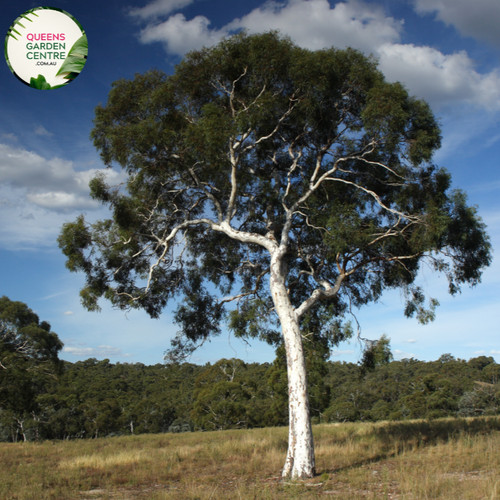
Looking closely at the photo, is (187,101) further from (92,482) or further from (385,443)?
(385,443)

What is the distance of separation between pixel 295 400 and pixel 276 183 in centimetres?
697

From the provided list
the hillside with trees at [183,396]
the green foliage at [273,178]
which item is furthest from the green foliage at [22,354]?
the green foliage at [273,178]

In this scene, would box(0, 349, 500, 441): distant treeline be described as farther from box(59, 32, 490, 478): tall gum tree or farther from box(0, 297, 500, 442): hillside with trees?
box(59, 32, 490, 478): tall gum tree

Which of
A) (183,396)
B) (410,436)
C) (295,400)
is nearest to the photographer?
(295,400)

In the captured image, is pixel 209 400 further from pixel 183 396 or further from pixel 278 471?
pixel 278 471

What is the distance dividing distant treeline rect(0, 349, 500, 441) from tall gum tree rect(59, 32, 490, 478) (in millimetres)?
13694

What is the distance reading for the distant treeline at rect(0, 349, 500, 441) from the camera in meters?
30.9

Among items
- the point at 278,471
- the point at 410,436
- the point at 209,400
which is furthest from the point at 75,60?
the point at 209,400

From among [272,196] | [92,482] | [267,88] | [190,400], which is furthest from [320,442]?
[190,400]

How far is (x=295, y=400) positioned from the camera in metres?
9.27

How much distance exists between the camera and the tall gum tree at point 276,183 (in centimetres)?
1114

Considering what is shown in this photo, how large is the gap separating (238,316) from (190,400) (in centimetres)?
4417

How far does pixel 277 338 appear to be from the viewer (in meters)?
13.7

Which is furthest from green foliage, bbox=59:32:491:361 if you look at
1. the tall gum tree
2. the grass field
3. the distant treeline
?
the distant treeline
